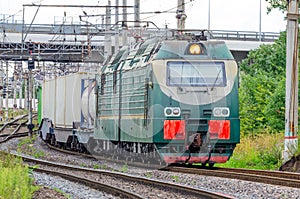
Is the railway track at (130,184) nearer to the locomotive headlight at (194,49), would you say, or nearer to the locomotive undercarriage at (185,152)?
the locomotive undercarriage at (185,152)

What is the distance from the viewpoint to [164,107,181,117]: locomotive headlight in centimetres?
1823

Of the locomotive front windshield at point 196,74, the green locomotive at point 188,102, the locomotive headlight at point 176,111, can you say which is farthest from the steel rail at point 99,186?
the locomotive front windshield at point 196,74

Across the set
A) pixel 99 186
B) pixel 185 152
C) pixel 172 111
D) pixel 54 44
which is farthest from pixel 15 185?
→ pixel 54 44

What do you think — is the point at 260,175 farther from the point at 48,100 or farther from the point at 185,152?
the point at 48,100

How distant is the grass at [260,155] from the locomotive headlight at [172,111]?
11.0 ft

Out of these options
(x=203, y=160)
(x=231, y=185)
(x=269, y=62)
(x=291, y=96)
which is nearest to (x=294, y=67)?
(x=291, y=96)

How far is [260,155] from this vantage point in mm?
21266

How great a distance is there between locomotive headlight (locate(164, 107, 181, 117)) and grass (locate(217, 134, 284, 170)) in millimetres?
3362

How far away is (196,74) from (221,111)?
3.77ft

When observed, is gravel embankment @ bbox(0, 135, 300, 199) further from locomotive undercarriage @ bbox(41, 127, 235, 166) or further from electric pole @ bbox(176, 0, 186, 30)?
electric pole @ bbox(176, 0, 186, 30)

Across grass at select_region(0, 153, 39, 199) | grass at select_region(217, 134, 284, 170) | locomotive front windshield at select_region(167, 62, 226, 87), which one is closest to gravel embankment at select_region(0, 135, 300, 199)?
grass at select_region(0, 153, 39, 199)

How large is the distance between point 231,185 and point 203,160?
3759 mm

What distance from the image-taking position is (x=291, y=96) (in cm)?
1903

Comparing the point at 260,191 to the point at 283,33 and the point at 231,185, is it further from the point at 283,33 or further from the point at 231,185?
the point at 283,33
